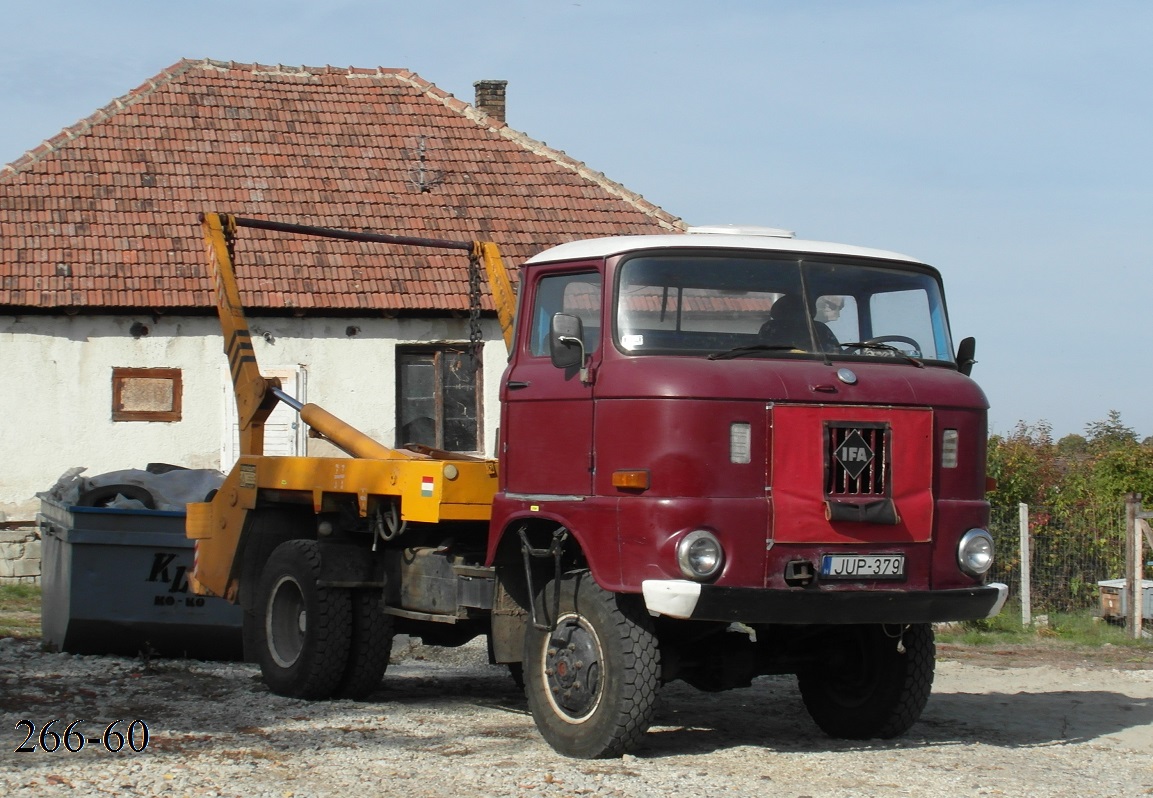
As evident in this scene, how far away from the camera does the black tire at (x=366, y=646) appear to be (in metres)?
9.03

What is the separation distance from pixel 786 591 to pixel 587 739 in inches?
46.2

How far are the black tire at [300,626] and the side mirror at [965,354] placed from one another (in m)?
3.83

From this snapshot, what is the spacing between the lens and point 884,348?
7.53 m

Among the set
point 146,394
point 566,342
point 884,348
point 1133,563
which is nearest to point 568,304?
point 566,342

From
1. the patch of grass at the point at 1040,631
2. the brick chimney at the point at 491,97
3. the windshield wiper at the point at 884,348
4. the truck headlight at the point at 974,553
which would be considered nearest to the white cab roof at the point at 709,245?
the windshield wiper at the point at 884,348

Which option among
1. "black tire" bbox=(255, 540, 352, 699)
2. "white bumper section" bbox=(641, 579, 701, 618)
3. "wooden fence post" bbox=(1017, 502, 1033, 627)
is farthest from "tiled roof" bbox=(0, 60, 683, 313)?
"white bumper section" bbox=(641, 579, 701, 618)

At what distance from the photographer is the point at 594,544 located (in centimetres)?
698

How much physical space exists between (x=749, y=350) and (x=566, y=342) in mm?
877

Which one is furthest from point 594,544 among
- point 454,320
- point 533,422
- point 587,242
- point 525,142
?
point 525,142

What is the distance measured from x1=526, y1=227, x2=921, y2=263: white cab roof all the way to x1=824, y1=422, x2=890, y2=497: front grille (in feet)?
3.38

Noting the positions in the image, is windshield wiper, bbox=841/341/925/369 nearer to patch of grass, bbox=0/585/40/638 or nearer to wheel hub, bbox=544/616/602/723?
wheel hub, bbox=544/616/602/723

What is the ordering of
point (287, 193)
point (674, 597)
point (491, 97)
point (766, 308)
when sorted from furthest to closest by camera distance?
point (491, 97) < point (287, 193) < point (766, 308) < point (674, 597)

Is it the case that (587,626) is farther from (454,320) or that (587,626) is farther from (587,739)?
Result: (454,320)

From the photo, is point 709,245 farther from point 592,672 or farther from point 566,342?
point 592,672
